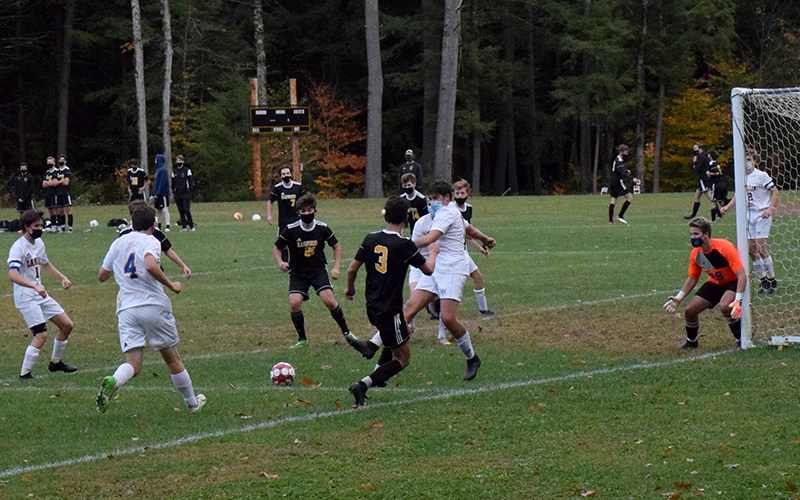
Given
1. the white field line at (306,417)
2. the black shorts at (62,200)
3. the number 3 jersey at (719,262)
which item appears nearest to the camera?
the white field line at (306,417)

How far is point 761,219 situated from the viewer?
13.8 meters

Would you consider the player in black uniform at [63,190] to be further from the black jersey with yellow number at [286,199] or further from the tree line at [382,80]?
the tree line at [382,80]

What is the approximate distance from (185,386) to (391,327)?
1.82 metres

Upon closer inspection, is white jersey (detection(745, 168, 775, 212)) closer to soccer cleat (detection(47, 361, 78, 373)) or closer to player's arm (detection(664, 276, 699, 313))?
player's arm (detection(664, 276, 699, 313))

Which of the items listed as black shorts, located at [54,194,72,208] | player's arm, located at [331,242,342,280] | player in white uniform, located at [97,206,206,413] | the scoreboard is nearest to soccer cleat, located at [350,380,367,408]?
player in white uniform, located at [97,206,206,413]

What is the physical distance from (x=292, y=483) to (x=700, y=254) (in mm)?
5577

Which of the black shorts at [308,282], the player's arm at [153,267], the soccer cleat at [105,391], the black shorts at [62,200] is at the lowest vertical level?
the soccer cleat at [105,391]

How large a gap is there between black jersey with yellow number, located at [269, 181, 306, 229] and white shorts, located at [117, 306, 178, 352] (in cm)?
886

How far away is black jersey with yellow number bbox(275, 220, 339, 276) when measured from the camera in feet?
35.3

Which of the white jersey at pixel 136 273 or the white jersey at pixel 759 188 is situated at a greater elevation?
the white jersey at pixel 759 188

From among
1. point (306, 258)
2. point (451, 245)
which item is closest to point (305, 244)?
point (306, 258)

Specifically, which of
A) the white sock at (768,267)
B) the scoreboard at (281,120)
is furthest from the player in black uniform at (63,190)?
the white sock at (768,267)

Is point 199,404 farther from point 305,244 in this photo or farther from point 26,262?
point 305,244

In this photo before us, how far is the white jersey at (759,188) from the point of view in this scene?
14039mm
